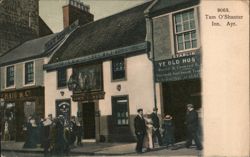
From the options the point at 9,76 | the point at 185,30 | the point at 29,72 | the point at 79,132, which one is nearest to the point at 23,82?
the point at 29,72

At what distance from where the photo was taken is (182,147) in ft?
17.0

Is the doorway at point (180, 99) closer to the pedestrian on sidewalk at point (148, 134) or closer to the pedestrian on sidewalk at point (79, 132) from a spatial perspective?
the pedestrian on sidewalk at point (148, 134)

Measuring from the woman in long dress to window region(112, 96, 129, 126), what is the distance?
560 mm

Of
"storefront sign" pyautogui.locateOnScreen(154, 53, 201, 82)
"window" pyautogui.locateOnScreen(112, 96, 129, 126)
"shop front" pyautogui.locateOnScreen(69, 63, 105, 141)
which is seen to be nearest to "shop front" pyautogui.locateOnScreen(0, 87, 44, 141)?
"shop front" pyautogui.locateOnScreen(69, 63, 105, 141)

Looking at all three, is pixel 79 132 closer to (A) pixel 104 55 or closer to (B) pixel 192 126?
(A) pixel 104 55

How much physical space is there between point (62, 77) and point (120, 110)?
4.66 feet

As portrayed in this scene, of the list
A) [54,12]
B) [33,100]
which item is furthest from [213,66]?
[33,100]

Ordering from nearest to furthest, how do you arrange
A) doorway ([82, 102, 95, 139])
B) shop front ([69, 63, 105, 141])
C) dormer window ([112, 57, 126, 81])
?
shop front ([69, 63, 105, 141]), doorway ([82, 102, 95, 139]), dormer window ([112, 57, 126, 81])

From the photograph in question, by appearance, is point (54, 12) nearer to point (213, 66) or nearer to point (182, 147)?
point (213, 66)

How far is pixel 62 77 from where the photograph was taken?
18.4 ft

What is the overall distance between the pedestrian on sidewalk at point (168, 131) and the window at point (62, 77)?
1.64 m

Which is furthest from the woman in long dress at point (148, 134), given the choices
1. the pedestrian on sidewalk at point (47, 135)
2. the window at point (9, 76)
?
the window at point (9, 76)

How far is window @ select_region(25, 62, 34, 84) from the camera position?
5537mm

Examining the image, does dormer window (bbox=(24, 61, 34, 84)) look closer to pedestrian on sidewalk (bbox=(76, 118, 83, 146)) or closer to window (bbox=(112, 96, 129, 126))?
pedestrian on sidewalk (bbox=(76, 118, 83, 146))
